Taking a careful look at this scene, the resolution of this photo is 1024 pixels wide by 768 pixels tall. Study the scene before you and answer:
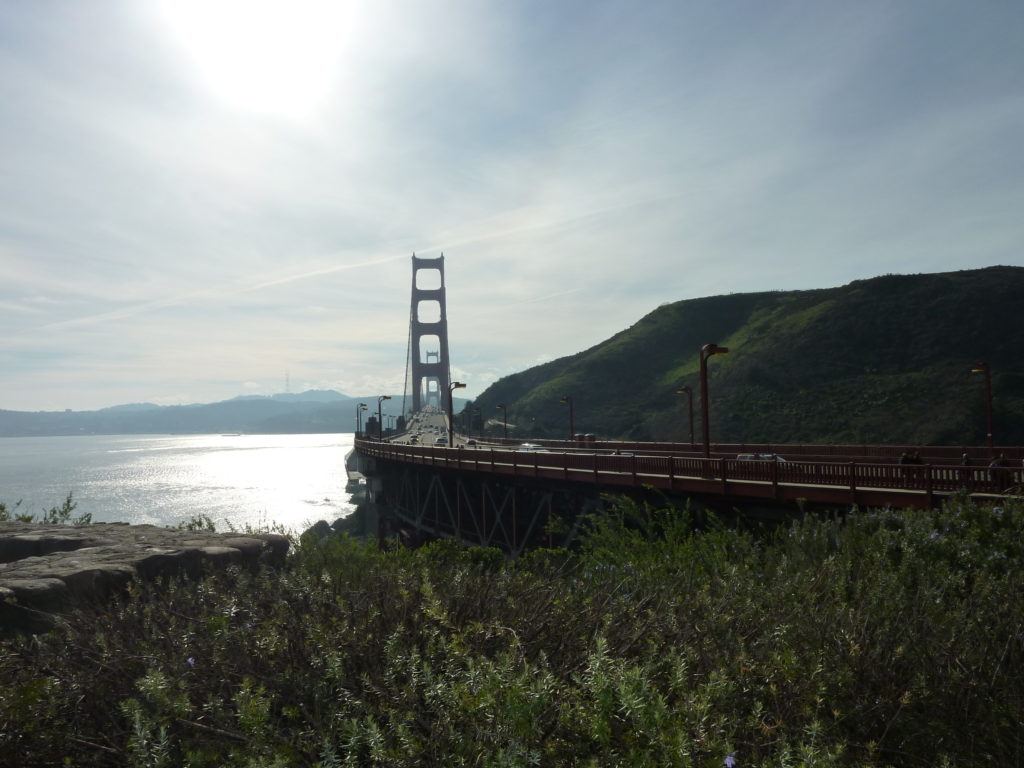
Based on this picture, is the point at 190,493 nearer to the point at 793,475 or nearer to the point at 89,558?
the point at 793,475

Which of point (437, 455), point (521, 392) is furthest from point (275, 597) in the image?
point (521, 392)

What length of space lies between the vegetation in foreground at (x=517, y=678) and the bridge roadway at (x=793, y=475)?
646 cm

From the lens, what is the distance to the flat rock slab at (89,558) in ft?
16.8

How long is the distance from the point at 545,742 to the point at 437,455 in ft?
96.6

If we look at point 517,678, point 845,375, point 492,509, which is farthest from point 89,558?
point 845,375

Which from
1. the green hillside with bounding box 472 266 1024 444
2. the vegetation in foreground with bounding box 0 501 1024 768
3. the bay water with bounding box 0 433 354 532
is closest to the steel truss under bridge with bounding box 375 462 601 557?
the vegetation in foreground with bounding box 0 501 1024 768

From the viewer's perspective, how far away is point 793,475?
14.9 meters

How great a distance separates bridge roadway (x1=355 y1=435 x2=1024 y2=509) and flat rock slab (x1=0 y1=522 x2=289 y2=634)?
7.83 m

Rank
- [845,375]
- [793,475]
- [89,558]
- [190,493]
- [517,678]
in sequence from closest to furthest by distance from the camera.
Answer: [517,678] < [89,558] < [793,475] < [845,375] < [190,493]

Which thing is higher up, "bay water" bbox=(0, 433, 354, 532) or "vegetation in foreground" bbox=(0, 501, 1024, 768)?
"vegetation in foreground" bbox=(0, 501, 1024, 768)

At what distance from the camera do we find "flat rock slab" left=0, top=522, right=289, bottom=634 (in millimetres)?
5129

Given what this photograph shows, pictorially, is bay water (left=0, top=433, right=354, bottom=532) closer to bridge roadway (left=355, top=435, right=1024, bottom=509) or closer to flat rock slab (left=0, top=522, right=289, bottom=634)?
bridge roadway (left=355, top=435, right=1024, bottom=509)

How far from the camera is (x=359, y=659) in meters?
3.83

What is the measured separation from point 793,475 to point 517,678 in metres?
13.2
